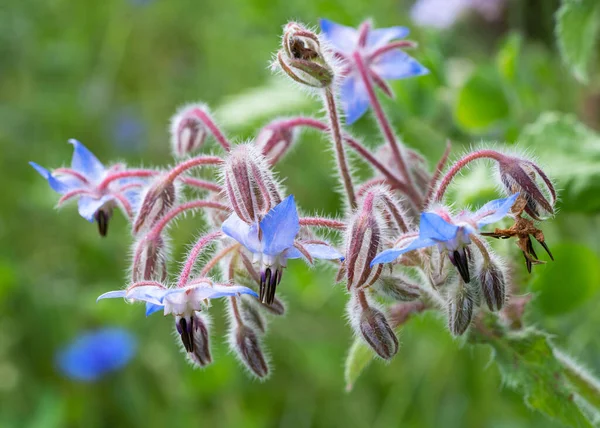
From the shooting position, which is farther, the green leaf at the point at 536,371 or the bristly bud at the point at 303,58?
the green leaf at the point at 536,371

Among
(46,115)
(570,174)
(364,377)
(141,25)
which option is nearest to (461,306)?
(570,174)

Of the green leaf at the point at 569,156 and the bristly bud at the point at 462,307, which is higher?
the green leaf at the point at 569,156

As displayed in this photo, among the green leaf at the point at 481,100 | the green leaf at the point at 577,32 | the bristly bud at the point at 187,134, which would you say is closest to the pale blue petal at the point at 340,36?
the bristly bud at the point at 187,134

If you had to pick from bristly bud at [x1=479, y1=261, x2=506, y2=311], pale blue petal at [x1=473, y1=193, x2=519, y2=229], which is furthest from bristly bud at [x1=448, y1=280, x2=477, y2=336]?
pale blue petal at [x1=473, y1=193, x2=519, y2=229]

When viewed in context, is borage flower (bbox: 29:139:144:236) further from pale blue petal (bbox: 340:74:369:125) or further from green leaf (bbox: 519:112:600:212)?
green leaf (bbox: 519:112:600:212)

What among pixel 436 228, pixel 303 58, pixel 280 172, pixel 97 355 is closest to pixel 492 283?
pixel 436 228

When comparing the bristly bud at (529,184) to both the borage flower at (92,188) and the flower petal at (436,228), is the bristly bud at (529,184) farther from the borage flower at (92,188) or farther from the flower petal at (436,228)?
the borage flower at (92,188)
